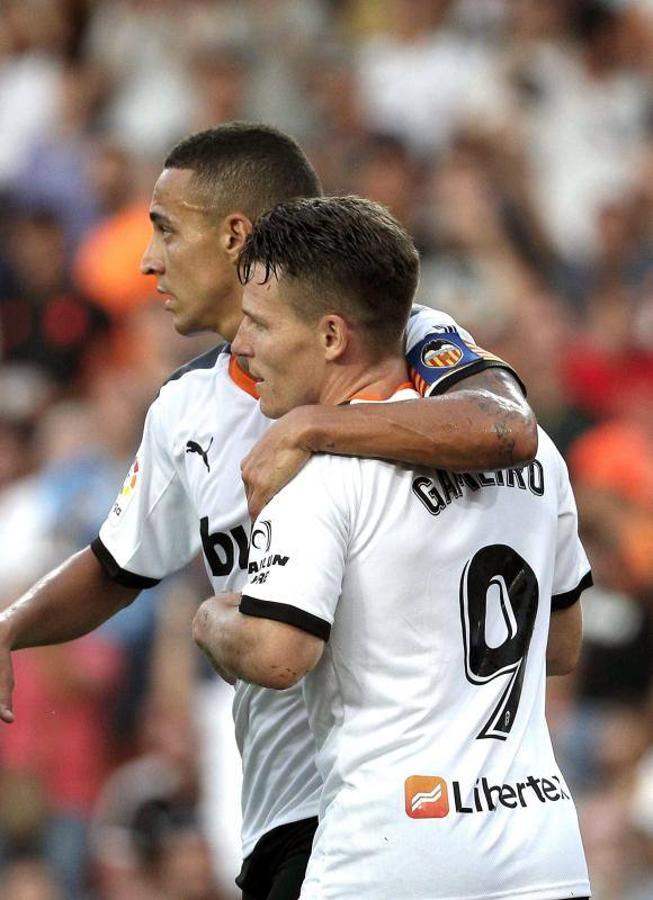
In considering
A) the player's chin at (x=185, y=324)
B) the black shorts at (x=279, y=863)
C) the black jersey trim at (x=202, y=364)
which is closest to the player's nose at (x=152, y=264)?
the player's chin at (x=185, y=324)

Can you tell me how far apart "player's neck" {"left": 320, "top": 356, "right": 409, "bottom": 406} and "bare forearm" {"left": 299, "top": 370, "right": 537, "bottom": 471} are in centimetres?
9

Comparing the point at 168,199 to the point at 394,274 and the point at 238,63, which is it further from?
the point at 238,63

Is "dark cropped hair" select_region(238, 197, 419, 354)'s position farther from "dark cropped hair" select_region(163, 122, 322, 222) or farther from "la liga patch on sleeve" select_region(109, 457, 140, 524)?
"la liga patch on sleeve" select_region(109, 457, 140, 524)

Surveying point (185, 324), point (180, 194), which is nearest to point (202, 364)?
point (185, 324)

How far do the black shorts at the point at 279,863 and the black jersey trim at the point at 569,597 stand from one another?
2.22ft

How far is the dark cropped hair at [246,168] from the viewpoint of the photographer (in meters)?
3.69

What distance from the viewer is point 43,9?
35.3 feet

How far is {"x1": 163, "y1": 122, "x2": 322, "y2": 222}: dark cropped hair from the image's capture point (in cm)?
369

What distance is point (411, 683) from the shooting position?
9.51ft

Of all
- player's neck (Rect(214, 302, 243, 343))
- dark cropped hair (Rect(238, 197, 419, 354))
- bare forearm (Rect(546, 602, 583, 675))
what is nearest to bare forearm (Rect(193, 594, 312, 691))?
dark cropped hair (Rect(238, 197, 419, 354))

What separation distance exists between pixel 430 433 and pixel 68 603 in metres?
1.29

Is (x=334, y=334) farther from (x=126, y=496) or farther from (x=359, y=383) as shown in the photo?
(x=126, y=496)

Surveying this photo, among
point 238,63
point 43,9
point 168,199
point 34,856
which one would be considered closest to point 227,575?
point 168,199

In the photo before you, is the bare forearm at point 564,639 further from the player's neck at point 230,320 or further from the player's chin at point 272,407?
the player's neck at point 230,320
